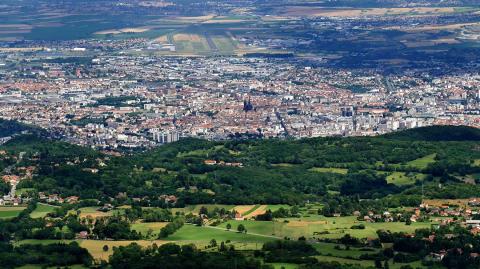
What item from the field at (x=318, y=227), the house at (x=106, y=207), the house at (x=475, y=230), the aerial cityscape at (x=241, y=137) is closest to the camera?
the aerial cityscape at (x=241, y=137)

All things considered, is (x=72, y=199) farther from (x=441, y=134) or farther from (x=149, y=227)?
(x=441, y=134)

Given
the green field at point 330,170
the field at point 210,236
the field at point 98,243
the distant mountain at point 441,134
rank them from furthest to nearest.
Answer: the distant mountain at point 441,134 < the green field at point 330,170 < the field at point 210,236 < the field at point 98,243

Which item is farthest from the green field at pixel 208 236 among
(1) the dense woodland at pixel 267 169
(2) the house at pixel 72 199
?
(2) the house at pixel 72 199

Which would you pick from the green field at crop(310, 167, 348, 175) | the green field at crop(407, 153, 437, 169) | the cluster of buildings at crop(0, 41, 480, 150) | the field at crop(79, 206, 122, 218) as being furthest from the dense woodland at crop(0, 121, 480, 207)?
the cluster of buildings at crop(0, 41, 480, 150)

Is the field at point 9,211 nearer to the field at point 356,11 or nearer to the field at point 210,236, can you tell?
the field at point 210,236

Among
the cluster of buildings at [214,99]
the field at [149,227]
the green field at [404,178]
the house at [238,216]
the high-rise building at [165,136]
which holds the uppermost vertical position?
the field at [149,227]

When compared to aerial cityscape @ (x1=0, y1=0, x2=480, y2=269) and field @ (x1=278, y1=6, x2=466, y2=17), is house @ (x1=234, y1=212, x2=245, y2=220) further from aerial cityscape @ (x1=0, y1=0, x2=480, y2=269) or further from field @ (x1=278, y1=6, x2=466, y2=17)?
field @ (x1=278, y1=6, x2=466, y2=17)
